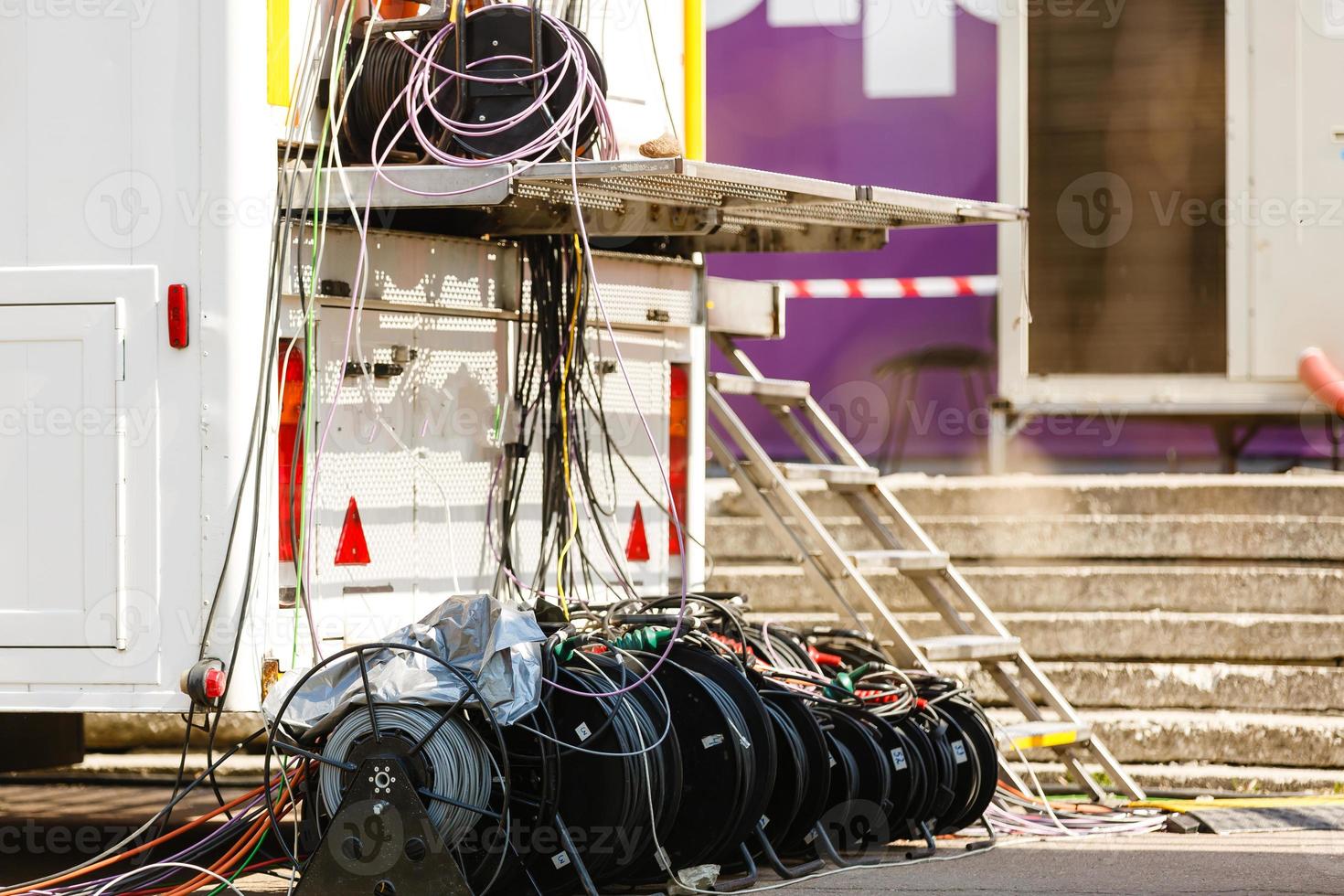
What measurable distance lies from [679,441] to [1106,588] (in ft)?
8.55

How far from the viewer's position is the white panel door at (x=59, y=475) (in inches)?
236

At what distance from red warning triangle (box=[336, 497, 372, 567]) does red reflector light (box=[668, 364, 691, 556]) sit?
5.49 ft

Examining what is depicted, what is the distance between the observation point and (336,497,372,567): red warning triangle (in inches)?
249

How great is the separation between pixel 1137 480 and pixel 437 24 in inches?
189

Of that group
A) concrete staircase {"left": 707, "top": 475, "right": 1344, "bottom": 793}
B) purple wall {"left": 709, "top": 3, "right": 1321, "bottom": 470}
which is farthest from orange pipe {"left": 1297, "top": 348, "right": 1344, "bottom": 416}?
concrete staircase {"left": 707, "top": 475, "right": 1344, "bottom": 793}

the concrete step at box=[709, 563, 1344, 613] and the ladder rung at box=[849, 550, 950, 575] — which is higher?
the ladder rung at box=[849, 550, 950, 575]

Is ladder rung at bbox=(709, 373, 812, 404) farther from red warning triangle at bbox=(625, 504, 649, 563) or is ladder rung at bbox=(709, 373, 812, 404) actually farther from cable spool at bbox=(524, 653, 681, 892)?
cable spool at bbox=(524, 653, 681, 892)

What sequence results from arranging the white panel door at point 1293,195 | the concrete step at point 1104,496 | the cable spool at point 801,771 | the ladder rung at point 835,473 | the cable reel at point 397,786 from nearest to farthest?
the cable reel at point 397,786 < the cable spool at point 801,771 < the ladder rung at point 835,473 < the concrete step at point 1104,496 < the white panel door at point 1293,195

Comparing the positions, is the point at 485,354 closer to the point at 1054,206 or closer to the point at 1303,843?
the point at 1303,843

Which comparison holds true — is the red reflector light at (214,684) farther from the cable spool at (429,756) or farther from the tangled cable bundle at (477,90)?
the tangled cable bundle at (477,90)

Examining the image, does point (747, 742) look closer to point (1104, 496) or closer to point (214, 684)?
point (214, 684)

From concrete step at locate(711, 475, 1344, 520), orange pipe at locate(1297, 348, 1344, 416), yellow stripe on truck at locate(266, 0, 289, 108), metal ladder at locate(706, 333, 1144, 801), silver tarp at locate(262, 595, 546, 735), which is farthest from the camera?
orange pipe at locate(1297, 348, 1344, 416)

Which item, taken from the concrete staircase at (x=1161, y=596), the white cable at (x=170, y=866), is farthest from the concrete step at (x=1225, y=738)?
the white cable at (x=170, y=866)

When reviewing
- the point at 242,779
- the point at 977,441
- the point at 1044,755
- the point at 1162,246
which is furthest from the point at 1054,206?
the point at 242,779
